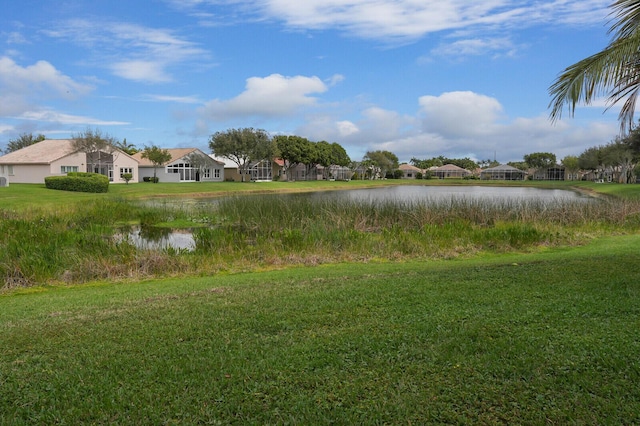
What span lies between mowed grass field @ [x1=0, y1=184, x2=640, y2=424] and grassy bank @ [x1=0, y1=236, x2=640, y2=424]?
0.01 m

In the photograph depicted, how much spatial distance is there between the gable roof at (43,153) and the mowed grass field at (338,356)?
157 feet

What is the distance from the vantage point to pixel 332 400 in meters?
3.30

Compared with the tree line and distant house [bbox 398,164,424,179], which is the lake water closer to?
the tree line

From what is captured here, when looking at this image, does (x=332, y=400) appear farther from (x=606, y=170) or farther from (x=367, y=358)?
(x=606, y=170)

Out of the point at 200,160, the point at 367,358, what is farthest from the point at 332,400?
the point at 200,160

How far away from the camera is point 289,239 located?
12.4m

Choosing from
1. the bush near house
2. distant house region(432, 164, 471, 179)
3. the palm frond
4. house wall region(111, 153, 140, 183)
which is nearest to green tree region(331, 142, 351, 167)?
distant house region(432, 164, 471, 179)

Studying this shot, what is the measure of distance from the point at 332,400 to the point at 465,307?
250 centimetres

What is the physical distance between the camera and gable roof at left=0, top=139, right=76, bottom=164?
48.2 m

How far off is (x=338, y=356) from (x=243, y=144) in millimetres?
59253

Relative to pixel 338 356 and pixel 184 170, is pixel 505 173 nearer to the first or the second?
pixel 184 170

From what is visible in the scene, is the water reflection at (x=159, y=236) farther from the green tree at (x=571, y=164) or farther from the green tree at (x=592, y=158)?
the green tree at (x=571, y=164)

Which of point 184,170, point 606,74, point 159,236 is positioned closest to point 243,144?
point 184,170

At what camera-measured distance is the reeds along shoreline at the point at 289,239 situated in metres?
9.91
